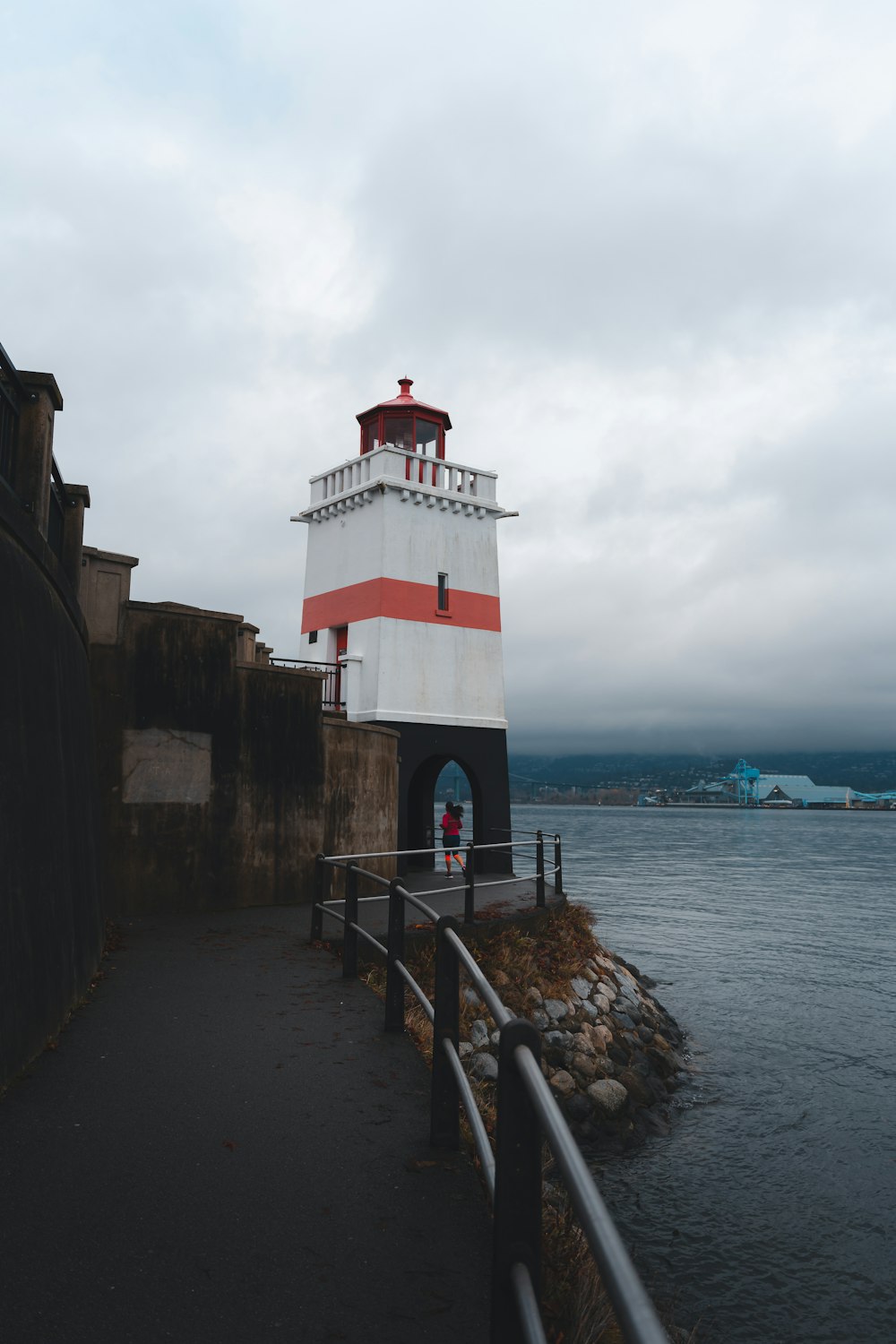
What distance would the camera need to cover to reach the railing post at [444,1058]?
486cm

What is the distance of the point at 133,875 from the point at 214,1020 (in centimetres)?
575

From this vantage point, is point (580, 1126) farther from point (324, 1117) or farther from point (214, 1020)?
point (324, 1117)

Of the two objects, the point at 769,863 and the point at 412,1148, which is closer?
the point at 412,1148

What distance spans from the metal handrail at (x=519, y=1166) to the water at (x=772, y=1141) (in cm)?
516

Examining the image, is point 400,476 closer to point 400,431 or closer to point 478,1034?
point 400,431

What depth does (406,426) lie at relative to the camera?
22.4 metres

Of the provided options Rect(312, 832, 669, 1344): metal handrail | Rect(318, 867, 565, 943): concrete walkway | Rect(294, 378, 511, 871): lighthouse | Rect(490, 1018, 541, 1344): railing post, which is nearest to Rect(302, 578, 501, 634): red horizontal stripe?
Rect(294, 378, 511, 871): lighthouse

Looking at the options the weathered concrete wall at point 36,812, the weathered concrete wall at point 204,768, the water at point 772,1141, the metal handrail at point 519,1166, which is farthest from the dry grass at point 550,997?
the weathered concrete wall at point 204,768

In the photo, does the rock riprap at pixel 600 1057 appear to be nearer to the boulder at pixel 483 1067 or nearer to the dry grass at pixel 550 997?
the boulder at pixel 483 1067

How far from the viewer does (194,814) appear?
12891 mm

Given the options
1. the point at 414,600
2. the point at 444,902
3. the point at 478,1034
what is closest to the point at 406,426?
the point at 414,600

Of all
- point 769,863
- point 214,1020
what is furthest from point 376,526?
point 769,863

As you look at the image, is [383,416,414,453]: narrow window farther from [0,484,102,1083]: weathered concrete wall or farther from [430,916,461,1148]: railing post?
[430,916,461,1148]: railing post

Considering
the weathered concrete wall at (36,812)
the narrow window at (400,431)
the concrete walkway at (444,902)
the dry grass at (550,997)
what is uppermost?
the narrow window at (400,431)
